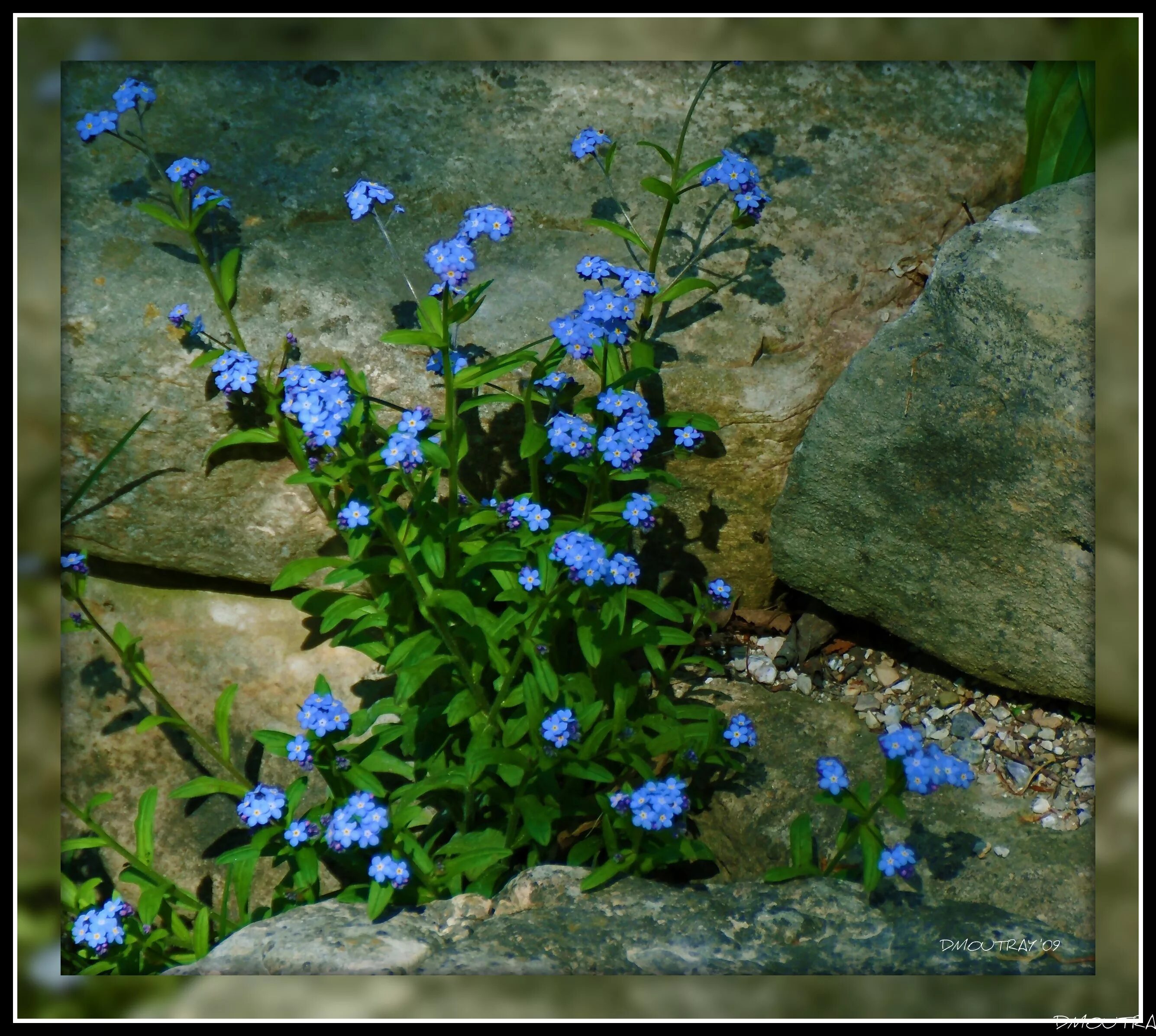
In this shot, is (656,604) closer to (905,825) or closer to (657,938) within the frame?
(657,938)

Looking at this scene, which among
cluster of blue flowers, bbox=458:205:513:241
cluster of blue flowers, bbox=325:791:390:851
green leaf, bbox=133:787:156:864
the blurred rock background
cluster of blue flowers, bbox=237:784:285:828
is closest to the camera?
the blurred rock background

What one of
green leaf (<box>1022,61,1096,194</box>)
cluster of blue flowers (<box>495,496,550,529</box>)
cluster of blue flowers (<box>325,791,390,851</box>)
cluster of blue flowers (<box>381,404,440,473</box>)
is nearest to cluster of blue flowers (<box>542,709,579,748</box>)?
cluster of blue flowers (<box>495,496,550,529</box>)

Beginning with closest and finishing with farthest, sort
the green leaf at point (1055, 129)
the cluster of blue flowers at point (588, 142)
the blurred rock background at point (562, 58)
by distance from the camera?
the blurred rock background at point (562, 58), the cluster of blue flowers at point (588, 142), the green leaf at point (1055, 129)

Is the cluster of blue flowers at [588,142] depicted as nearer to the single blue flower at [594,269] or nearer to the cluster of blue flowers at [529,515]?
the single blue flower at [594,269]

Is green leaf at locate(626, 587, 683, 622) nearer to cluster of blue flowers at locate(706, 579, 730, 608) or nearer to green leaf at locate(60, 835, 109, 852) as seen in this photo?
cluster of blue flowers at locate(706, 579, 730, 608)

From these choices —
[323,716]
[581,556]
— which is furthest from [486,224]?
[323,716]

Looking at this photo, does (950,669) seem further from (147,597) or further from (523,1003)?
Result: (147,597)

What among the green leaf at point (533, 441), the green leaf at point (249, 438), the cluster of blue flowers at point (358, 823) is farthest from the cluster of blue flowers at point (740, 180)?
the cluster of blue flowers at point (358, 823)

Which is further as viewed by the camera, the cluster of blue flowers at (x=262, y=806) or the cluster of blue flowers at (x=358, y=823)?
the cluster of blue flowers at (x=262, y=806)
